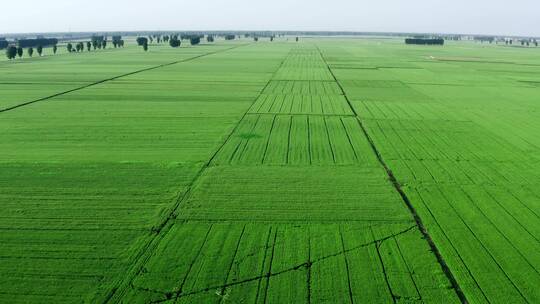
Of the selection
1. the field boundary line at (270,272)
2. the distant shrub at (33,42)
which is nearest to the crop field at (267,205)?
the field boundary line at (270,272)

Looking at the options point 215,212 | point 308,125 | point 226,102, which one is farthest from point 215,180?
point 226,102

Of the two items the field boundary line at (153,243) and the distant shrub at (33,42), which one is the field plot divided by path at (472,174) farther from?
the distant shrub at (33,42)

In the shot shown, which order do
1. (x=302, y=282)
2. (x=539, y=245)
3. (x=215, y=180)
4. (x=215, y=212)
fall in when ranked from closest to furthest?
(x=302, y=282), (x=539, y=245), (x=215, y=212), (x=215, y=180)

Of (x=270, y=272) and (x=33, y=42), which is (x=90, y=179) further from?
(x=33, y=42)

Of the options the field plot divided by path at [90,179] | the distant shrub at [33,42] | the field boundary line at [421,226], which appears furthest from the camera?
the distant shrub at [33,42]

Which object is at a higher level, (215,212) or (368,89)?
(368,89)

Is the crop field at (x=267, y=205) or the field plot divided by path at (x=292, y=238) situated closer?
the field plot divided by path at (x=292, y=238)

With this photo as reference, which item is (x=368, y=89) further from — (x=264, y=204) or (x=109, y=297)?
(x=109, y=297)
